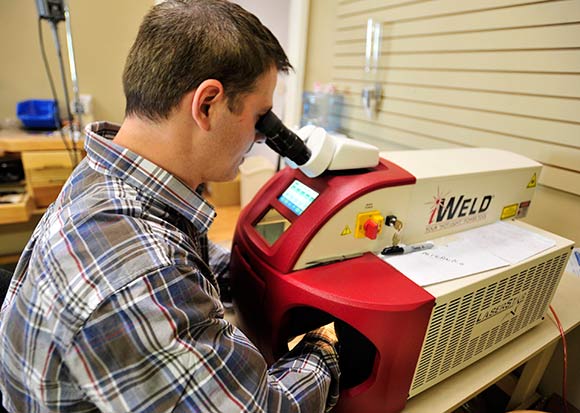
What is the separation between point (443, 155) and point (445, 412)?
753 mm

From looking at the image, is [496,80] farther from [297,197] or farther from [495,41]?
[297,197]

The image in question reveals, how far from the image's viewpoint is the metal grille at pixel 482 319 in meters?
0.79

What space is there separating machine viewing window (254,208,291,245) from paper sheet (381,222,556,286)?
283mm

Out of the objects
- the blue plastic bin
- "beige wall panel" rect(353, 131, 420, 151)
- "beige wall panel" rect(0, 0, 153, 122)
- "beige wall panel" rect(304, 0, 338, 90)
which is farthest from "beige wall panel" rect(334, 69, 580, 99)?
the blue plastic bin

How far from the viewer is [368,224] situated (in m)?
0.88

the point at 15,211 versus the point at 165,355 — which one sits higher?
the point at 165,355

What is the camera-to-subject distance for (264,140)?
798 millimetres

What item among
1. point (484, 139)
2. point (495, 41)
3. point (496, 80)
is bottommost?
point (484, 139)

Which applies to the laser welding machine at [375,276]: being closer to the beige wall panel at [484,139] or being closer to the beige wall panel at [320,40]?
the beige wall panel at [484,139]

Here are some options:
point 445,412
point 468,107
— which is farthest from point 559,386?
point 468,107

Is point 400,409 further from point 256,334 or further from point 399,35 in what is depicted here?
point 399,35

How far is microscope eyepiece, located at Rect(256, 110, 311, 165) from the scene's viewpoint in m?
0.76

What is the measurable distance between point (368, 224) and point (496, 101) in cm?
112

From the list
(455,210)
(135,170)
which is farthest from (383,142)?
(135,170)
